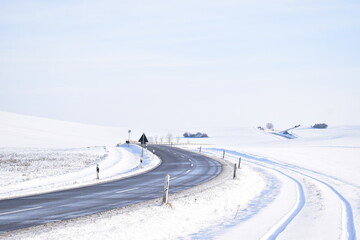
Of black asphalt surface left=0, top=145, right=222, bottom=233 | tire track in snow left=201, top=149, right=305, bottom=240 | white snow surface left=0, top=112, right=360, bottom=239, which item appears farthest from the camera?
black asphalt surface left=0, top=145, right=222, bottom=233

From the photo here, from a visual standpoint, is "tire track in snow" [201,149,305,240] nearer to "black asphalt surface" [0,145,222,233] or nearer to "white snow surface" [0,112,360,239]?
"white snow surface" [0,112,360,239]

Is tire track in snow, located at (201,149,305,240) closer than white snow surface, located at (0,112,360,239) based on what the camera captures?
No

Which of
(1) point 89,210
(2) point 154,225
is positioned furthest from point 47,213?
(2) point 154,225

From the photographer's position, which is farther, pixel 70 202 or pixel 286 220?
pixel 70 202

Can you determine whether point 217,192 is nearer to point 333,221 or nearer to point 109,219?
point 333,221

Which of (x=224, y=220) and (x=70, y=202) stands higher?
(x=224, y=220)

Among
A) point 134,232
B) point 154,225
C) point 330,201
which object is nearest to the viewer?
point 134,232

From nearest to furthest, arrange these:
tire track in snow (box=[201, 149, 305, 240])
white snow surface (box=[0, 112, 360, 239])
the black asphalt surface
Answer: white snow surface (box=[0, 112, 360, 239])
tire track in snow (box=[201, 149, 305, 240])
the black asphalt surface

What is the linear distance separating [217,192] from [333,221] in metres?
6.20

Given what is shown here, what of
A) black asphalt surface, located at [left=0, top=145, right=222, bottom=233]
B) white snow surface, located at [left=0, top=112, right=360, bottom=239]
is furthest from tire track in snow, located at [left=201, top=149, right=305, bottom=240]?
black asphalt surface, located at [left=0, top=145, right=222, bottom=233]

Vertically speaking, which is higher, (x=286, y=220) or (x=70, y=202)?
(x=286, y=220)

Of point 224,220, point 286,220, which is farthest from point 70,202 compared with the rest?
point 286,220

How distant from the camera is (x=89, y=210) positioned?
14.4 metres

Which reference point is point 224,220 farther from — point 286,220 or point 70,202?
point 70,202
